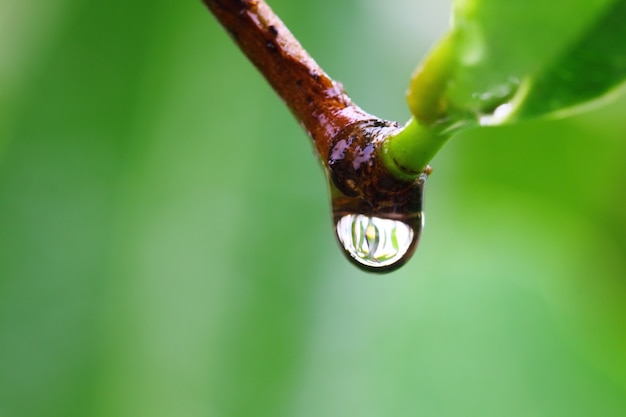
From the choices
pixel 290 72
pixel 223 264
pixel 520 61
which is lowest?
pixel 520 61

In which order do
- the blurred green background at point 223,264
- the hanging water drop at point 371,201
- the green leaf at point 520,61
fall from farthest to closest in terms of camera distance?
1. the blurred green background at point 223,264
2. the hanging water drop at point 371,201
3. the green leaf at point 520,61

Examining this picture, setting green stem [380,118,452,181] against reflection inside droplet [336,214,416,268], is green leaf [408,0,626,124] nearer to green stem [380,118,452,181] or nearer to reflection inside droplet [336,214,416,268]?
green stem [380,118,452,181]

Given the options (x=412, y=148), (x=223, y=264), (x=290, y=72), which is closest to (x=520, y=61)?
(x=412, y=148)

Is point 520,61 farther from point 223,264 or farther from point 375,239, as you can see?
point 223,264

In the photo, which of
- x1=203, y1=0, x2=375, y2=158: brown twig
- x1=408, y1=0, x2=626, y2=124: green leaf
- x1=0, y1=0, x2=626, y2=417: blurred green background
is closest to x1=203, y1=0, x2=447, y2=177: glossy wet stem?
x1=203, y1=0, x2=375, y2=158: brown twig

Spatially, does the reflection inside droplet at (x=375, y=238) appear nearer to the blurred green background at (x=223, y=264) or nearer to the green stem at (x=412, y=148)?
the green stem at (x=412, y=148)

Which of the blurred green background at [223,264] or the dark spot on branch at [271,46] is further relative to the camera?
the blurred green background at [223,264]

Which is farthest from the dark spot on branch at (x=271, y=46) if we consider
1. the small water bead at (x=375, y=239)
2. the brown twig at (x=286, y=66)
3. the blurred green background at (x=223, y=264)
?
the blurred green background at (x=223, y=264)
